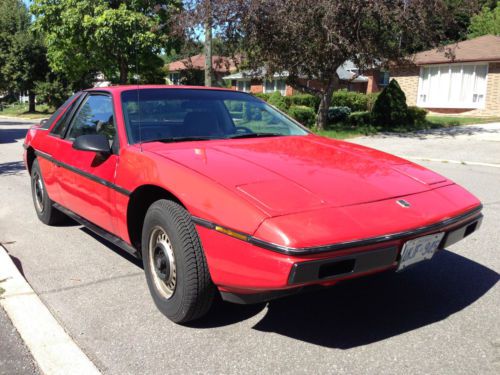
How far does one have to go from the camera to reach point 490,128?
58.0 feet

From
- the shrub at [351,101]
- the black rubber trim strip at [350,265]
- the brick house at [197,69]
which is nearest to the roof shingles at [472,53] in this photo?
A: the shrub at [351,101]

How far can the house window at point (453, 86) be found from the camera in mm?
24812

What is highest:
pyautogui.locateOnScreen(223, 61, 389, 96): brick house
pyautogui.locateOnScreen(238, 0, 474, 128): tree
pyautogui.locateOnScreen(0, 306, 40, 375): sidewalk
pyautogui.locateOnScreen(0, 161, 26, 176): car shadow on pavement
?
pyautogui.locateOnScreen(238, 0, 474, 128): tree

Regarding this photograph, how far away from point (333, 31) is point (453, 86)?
584 inches

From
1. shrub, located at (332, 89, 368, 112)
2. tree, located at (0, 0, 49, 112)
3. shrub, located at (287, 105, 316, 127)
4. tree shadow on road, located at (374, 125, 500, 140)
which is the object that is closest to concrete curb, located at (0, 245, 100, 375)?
tree shadow on road, located at (374, 125, 500, 140)

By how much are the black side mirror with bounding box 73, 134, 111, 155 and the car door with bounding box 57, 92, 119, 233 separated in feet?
0.18

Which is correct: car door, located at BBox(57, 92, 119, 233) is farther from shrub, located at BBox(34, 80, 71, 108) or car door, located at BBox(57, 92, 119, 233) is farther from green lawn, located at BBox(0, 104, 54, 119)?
shrub, located at BBox(34, 80, 71, 108)

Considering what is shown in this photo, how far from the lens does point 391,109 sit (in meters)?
18.4

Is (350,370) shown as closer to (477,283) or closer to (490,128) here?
(477,283)

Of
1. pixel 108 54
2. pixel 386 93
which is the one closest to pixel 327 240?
pixel 386 93

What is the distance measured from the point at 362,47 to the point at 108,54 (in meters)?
15.4

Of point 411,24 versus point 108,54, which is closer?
point 411,24

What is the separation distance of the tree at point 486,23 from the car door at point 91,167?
39747mm

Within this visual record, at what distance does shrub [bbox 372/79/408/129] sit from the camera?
18.4 metres
